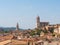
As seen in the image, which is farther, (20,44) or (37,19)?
(37,19)

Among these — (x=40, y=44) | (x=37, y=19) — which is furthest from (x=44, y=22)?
(x=40, y=44)

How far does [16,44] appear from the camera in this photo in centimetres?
1633

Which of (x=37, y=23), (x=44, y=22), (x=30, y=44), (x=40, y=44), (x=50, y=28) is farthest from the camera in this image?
(x=44, y=22)

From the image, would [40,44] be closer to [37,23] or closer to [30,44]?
[30,44]

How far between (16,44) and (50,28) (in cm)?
4781

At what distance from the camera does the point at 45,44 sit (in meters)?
16.4

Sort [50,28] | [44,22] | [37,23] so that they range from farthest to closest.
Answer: [44,22], [37,23], [50,28]

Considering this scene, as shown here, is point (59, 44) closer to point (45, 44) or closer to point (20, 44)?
point (45, 44)

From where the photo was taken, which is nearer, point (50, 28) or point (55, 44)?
point (55, 44)

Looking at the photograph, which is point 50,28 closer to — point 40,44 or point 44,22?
point 44,22

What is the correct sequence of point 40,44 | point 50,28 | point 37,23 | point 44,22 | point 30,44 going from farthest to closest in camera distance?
point 44,22 → point 37,23 → point 50,28 → point 40,44 → point 30,44

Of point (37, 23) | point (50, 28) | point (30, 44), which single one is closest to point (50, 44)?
point (30, 44)

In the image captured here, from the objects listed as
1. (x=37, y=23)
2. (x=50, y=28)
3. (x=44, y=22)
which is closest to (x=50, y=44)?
(x=50, y=28)

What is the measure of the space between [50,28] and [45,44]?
4750 centimetres
